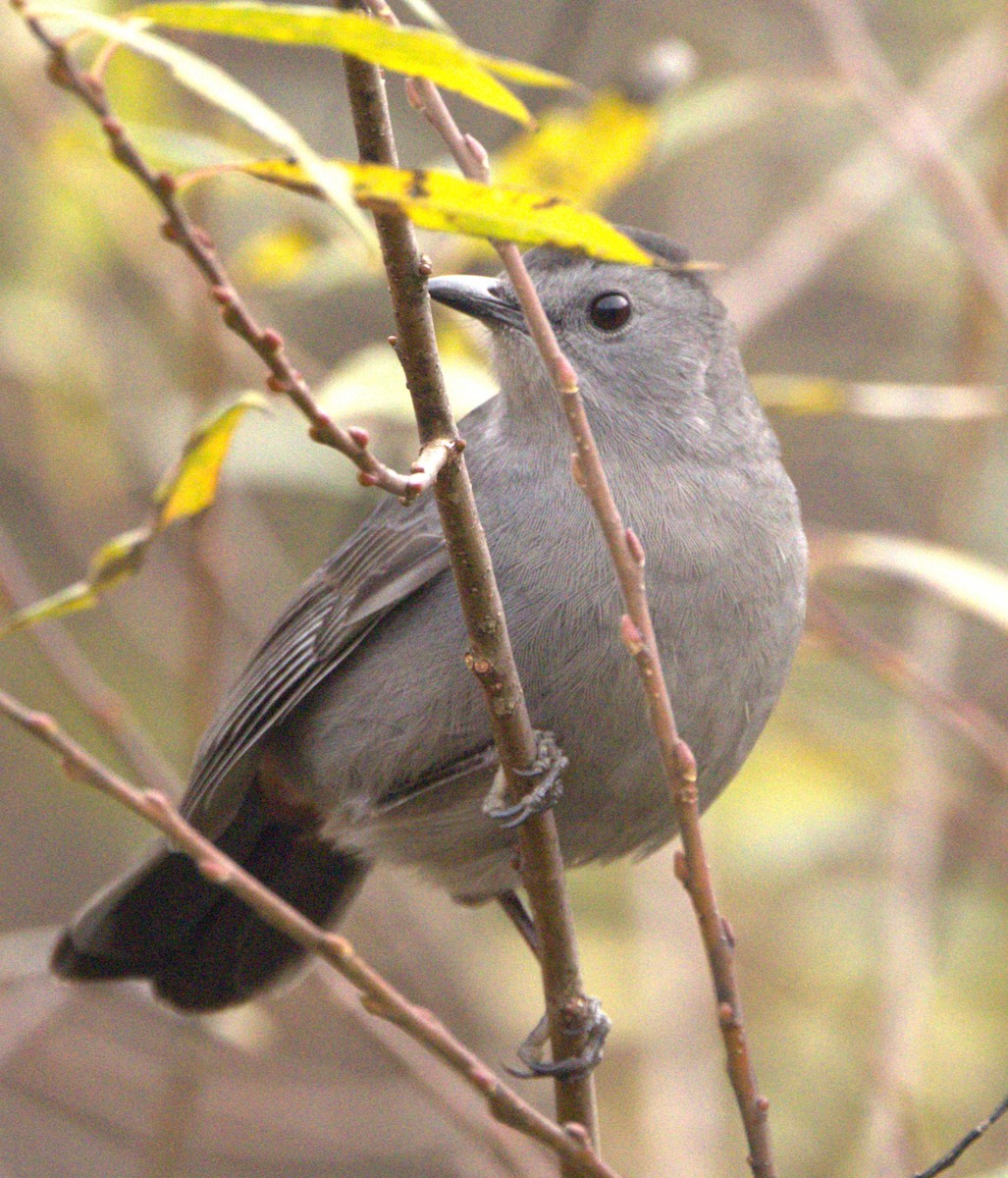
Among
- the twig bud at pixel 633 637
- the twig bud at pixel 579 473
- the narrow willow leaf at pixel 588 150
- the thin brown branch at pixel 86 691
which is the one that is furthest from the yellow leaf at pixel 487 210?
the narrow willow leaf at pixel 588 150

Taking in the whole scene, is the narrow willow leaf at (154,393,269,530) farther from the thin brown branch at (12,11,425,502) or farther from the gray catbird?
the gray catbird

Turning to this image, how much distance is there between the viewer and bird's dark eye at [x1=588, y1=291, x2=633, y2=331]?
13.4 feet

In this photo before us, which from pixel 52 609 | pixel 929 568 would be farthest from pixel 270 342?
pixel 929 568

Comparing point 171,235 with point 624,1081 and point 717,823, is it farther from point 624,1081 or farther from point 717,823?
point 624,1081

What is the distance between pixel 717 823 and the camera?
6051 mm

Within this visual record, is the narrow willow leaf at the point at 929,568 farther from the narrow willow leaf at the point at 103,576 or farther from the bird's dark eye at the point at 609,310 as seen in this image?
the narrow willow leaf at the point at 103,576

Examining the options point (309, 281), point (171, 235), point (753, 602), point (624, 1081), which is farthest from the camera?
point (624, 1081)

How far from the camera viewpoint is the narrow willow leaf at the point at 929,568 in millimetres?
4055

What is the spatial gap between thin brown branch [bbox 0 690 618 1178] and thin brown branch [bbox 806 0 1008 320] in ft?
10.2

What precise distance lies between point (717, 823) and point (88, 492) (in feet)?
8.87

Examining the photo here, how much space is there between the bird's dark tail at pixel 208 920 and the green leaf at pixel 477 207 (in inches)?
106

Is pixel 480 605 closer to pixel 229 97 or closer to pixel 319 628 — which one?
pixel 229 97

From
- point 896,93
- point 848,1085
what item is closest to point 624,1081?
point 848,1085

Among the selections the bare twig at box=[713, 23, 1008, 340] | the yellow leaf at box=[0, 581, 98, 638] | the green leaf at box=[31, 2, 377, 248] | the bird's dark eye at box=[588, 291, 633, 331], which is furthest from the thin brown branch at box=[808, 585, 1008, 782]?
the green leaf at box=[31, 2, 377, 248]
